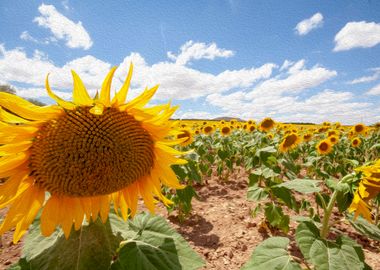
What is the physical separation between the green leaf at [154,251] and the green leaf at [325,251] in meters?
0.82

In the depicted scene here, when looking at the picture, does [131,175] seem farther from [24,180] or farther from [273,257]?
[273,257]

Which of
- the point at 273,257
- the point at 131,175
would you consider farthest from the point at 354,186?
the point at 131,175

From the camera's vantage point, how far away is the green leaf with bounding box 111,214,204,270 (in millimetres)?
1497

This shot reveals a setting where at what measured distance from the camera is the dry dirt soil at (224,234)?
3615 mm

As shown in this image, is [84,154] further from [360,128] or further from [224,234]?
[360,128]

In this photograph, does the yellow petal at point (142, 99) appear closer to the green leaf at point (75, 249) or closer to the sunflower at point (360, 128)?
the green leaf at point (75, 249)

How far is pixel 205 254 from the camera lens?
12.4ft

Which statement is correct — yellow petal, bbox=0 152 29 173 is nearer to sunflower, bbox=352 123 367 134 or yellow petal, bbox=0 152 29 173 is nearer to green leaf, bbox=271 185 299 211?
green leaf, bbox=271 185 299 211

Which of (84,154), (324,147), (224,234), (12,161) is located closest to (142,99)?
(84,154)

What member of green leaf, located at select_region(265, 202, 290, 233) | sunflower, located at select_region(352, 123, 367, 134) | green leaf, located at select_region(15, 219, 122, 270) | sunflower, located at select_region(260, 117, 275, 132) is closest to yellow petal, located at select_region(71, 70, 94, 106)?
green leaf, located at select_region(15, 219, 122, 270)

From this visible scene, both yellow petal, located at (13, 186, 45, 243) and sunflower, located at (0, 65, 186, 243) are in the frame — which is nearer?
sunflower, located at (0, 65, 186, 243)

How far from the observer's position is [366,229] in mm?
2158

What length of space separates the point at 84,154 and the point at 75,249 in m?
0.49

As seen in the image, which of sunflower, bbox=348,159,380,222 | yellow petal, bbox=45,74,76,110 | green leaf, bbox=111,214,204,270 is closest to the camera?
yellow petal, bbox=45,74,76,110
